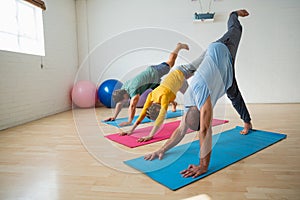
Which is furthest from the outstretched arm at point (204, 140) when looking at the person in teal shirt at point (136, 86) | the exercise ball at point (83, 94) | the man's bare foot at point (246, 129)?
the exercise ball at point (83, 94)

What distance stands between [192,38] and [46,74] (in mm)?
2968

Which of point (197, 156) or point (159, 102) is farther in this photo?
point (159, 102)

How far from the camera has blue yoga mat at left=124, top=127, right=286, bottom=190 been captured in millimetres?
1241

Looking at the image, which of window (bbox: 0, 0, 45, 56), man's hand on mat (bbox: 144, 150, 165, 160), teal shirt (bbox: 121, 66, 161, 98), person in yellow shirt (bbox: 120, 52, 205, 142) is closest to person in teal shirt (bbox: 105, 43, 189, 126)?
teal shirt (bbox: 121, 66, 161, 98)

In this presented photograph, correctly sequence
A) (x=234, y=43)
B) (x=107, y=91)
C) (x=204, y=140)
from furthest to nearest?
(x=107, y=91)
(x=234, y=43)
(x=204, y=140)

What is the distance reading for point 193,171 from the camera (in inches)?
49.1

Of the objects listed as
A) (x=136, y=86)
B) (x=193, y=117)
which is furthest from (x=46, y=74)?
(x=193, y=117)

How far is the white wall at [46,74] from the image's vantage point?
8.48ft

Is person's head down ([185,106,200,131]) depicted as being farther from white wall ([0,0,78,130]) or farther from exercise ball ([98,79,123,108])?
exercise ball ([98,79,123,108])

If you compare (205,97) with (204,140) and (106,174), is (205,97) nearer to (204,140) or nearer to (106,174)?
(204,140)

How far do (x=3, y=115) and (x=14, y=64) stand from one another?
2.28ft

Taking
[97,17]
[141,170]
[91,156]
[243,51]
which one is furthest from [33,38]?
[243,51]

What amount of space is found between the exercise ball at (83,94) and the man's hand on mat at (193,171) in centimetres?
303

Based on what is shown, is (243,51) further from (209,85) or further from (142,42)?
(209,85)
